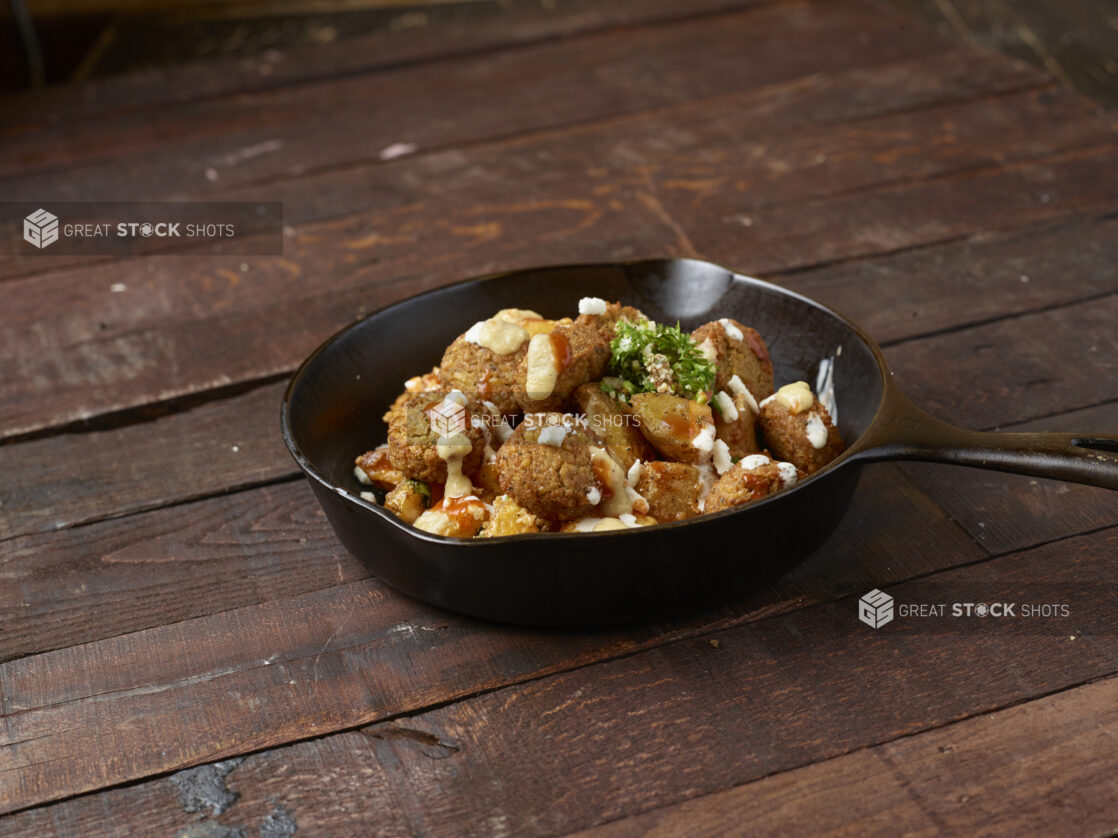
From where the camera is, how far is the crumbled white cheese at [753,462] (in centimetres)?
115

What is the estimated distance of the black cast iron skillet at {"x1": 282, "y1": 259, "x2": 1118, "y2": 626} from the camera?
3.40ft

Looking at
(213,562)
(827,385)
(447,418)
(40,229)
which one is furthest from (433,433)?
(40,229)

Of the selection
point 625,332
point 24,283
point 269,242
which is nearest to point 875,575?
point 625,332

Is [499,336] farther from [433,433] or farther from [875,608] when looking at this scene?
[875,608]

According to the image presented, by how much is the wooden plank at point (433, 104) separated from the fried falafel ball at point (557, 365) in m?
1.27

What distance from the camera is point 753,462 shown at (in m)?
1.15

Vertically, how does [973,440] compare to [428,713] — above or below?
above

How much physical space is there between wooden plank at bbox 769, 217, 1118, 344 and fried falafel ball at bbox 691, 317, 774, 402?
0.44 metres

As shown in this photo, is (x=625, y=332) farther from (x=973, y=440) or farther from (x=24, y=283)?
(x=24, y=283)

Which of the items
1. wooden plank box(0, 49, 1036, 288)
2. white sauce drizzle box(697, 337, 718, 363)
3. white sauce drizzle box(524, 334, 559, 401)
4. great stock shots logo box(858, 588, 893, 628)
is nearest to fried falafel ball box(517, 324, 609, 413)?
white sauce drizzle box(524, 334, 559, 401)

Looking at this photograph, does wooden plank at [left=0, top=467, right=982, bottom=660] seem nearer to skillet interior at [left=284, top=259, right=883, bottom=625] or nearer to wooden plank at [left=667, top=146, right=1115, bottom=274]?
skillet interior at [left=284, top=259, right=883, bottom=625]

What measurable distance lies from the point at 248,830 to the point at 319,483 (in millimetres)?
326

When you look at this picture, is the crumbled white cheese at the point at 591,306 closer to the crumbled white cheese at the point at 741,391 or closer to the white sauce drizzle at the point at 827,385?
the crumbled white cheese at the point at 741,391

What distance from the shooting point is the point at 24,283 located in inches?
78.6
